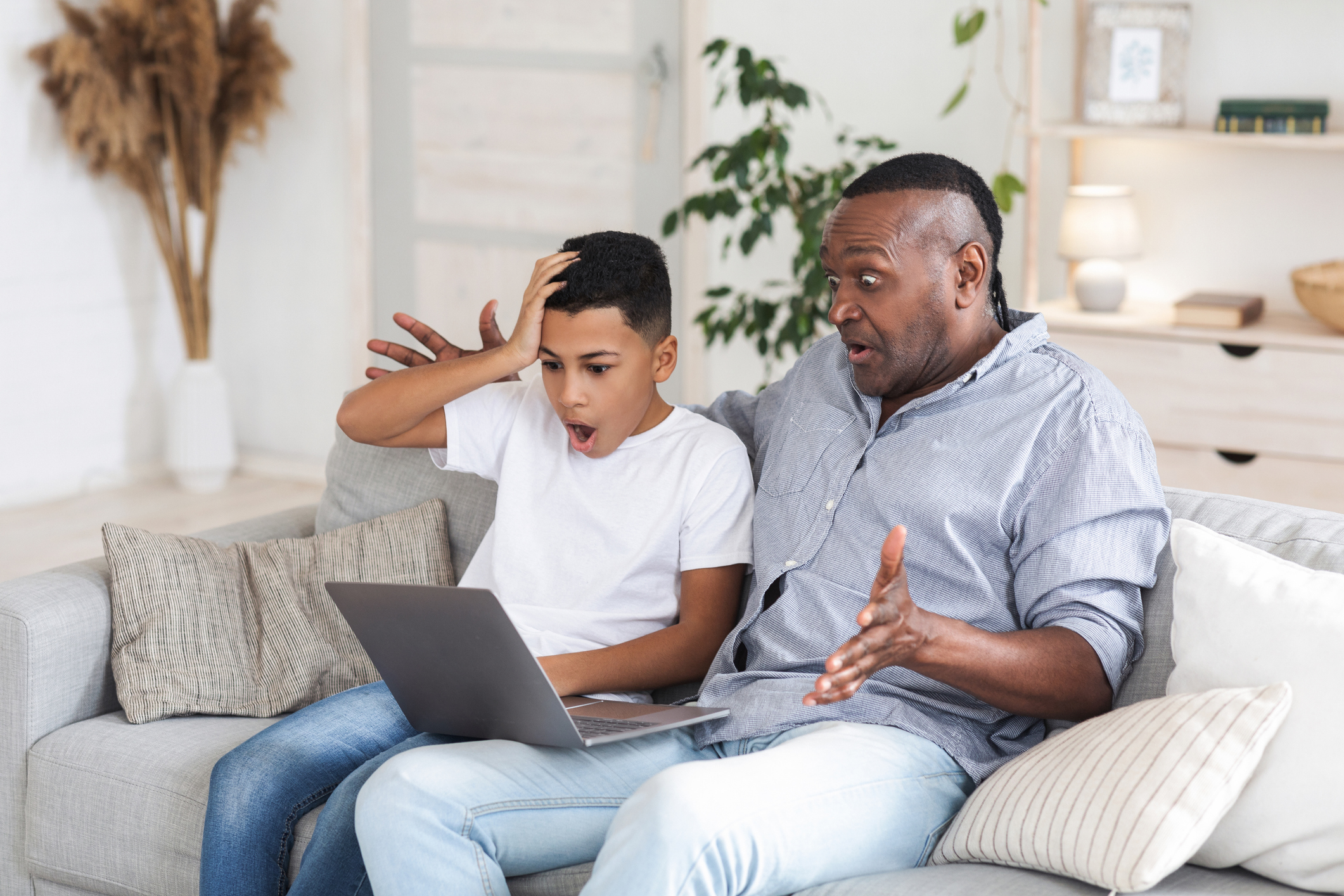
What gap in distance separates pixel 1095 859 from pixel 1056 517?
1.18 feet

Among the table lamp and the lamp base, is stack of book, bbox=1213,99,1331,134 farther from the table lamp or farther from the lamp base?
the lamp base

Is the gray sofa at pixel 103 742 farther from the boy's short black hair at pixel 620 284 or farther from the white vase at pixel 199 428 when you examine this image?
the white vase at pixel 199 428

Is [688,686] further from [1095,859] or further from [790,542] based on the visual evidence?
[1095,859]

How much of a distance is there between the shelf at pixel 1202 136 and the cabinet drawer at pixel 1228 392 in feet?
1.39

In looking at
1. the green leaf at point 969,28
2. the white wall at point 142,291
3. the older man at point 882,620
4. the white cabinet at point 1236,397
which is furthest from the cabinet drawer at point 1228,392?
the white wall at point 142,291

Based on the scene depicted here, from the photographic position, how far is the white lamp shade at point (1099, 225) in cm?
321

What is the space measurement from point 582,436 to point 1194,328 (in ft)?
6.09

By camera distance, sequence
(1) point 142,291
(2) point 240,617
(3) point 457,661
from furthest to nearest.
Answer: (1) point 142,291 < (2) point 240,617 < (3) point 457,661

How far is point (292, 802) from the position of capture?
159cm

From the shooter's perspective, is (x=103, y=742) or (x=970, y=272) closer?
(x=970, y=272)

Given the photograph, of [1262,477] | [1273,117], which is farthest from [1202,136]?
[1262,477]

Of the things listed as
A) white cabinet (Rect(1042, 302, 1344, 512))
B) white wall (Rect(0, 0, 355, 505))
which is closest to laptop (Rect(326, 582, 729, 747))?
white cabinet (Rect(1042, 302, 1344, 512))

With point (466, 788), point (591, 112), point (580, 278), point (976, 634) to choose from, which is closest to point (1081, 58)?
point (591, 112)

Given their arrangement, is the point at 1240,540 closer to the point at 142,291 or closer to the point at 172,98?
the point at 172,98
